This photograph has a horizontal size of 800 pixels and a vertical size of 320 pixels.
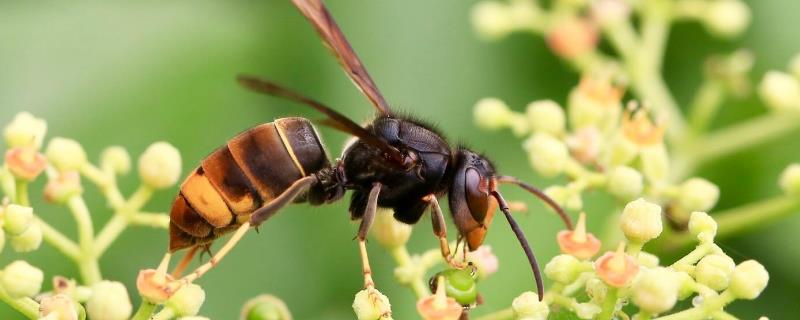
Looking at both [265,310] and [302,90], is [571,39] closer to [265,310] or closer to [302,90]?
[302,90]

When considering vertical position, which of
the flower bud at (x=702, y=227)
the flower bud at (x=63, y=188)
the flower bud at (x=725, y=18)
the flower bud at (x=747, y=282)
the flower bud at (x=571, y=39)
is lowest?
the flower bud at (x=747, y=282)

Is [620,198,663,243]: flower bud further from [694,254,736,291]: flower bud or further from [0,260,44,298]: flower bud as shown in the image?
[0,260,44,298]: flower bud

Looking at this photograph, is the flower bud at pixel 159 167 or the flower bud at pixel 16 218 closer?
the flower bud at pixel 16 218

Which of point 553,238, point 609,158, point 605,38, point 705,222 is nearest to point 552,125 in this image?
point 609,158

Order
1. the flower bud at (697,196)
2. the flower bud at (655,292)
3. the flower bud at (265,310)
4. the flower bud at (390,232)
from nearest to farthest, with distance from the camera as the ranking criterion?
1. the flower bud at (655,292)
2. the flower bud at (265,310)
3. the flower bud at (390,232)
4. the flower bud at (697,196)

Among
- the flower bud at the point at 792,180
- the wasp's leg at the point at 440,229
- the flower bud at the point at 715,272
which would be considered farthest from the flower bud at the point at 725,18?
the flower bud at the point at 715,272

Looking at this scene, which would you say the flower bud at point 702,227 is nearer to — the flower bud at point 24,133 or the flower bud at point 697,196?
the flower bud at point 697,196

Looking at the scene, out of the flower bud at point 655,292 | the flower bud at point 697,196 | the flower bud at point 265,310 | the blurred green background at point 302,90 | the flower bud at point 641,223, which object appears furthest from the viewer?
the blurred green background at point 302,90
